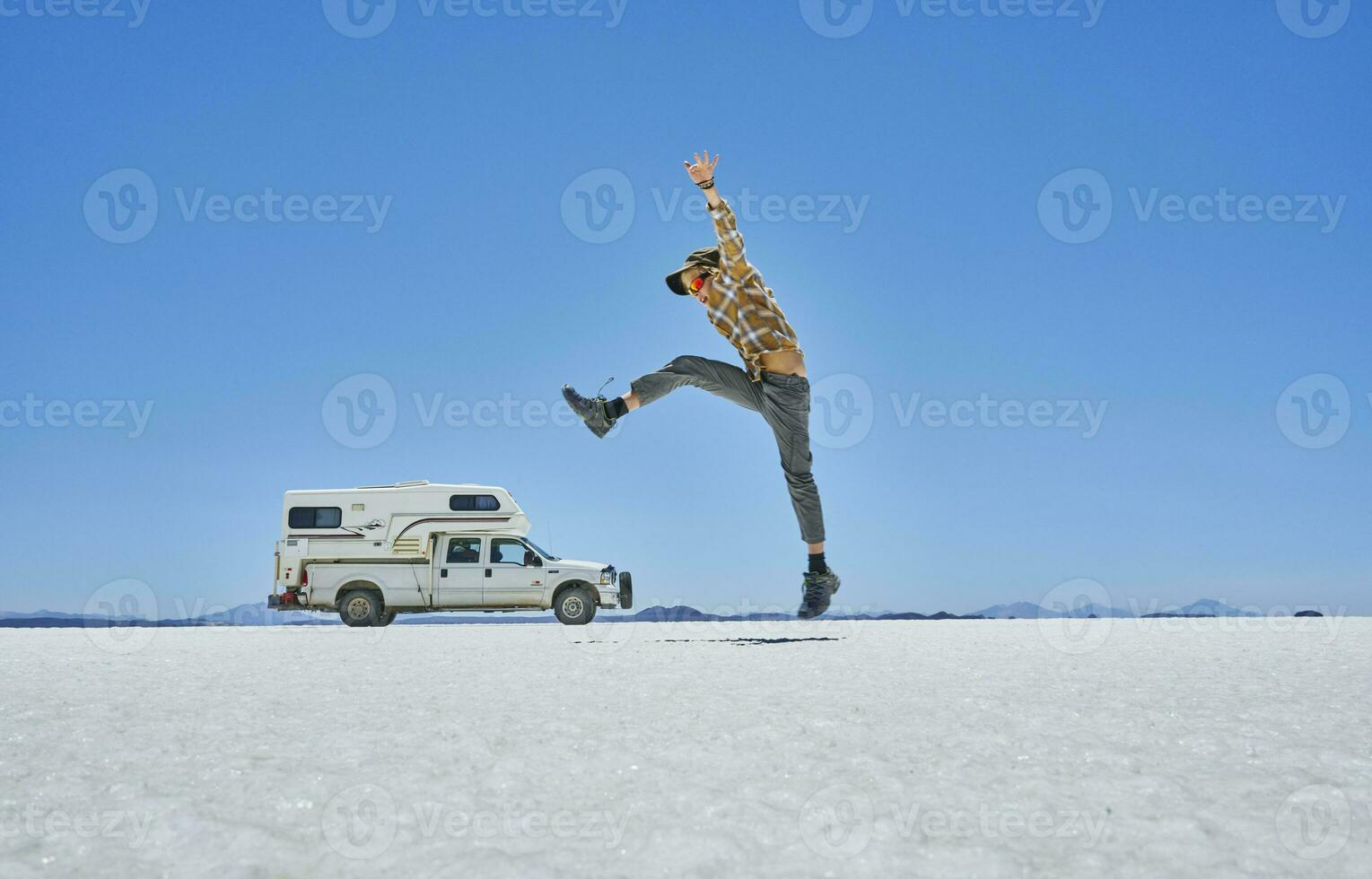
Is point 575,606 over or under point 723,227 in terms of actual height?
under

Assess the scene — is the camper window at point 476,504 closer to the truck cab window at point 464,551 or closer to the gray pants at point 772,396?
the truck cab window at point 464,551

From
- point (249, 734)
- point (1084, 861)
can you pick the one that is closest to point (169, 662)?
point (249, 734)

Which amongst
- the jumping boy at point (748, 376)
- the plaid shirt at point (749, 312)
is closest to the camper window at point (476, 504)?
the jumping boy at point (748, 376)

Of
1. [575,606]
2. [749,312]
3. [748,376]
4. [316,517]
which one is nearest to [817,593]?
[748,376]

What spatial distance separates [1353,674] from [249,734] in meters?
5.10

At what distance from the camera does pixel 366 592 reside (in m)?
18.7

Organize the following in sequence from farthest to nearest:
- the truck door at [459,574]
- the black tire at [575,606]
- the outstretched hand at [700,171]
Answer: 1. the truck door at [459,574]
2. the black tire at [575,606]
3. the outstretched hand at [700,171]

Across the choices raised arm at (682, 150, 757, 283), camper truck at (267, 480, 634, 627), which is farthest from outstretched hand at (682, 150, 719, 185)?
camper truck at (267, 480, 634, 627)

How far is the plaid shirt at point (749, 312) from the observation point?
221 inches

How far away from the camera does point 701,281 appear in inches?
228

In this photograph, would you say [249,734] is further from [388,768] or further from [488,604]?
[488,604]

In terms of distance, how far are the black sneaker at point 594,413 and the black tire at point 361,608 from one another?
572 inches

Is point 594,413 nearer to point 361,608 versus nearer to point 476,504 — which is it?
point 476,504

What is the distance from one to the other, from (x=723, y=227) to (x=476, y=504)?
14.1 m
